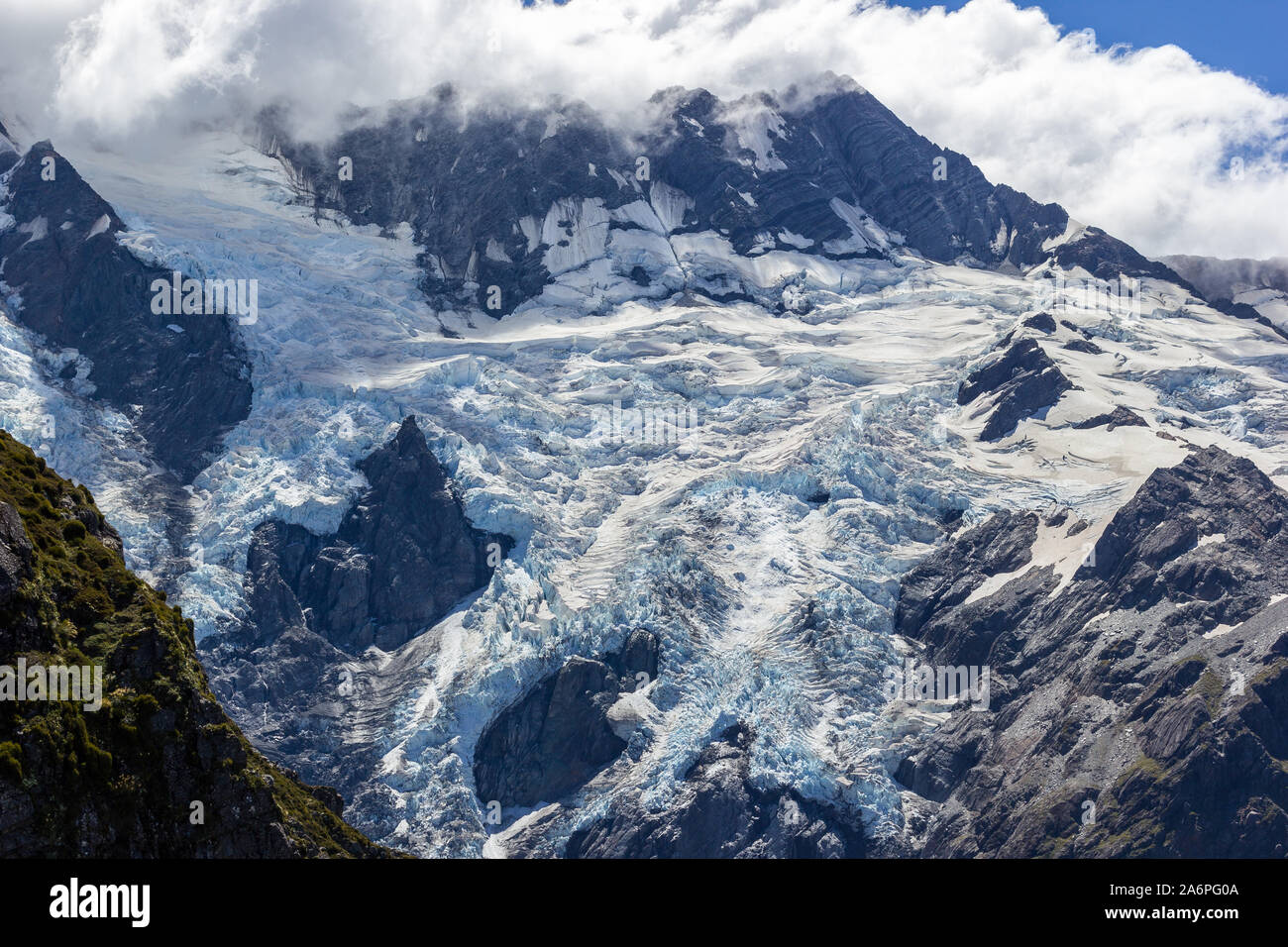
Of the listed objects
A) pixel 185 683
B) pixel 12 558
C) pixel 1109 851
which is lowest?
pixel 1109 851

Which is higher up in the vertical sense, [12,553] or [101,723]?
[12,553]

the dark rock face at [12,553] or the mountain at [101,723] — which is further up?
the dark rock face at [12,553]

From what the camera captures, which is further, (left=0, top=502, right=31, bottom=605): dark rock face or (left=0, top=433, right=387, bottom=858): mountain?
(left=0, top=502, right=31, bottom=605): dark rock face

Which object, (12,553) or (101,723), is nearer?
(12,553)

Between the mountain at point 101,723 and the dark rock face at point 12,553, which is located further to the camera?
the dark rock face at point 12,553

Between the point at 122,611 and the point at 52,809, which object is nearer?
the point at 52,809
